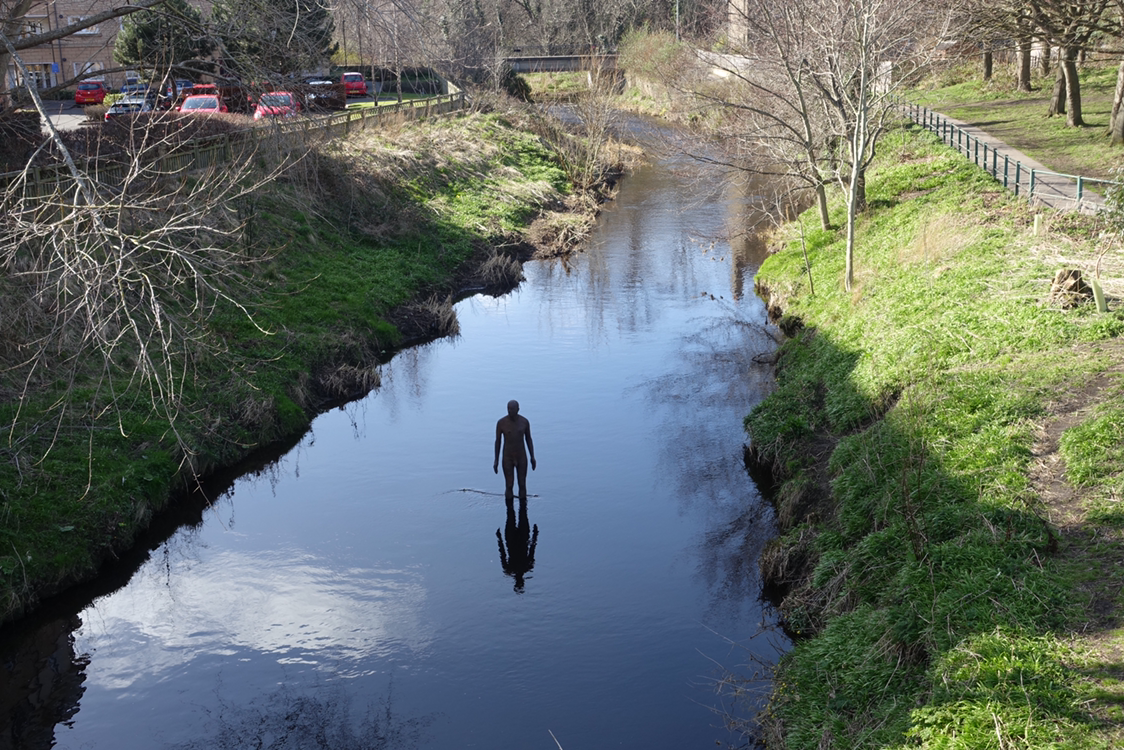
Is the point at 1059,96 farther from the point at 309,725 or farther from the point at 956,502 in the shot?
the point at 309,725

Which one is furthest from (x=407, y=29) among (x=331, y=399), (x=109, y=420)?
(x=331, y=399)

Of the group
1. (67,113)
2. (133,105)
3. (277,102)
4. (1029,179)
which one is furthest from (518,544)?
(67,113)

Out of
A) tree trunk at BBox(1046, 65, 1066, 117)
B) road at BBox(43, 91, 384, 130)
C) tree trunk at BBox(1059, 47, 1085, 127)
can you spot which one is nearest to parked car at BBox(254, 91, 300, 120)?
road at BBox(43, 91, 384, 130)

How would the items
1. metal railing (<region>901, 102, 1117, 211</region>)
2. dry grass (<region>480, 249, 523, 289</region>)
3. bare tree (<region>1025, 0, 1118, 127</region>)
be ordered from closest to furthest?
metal railing (<region>901, 102, 1117, 211</region>)
bare tree (<region>1025, 0, 1118, 127</region>)
dry grass (<region>480, 249, 523, 289</region>)

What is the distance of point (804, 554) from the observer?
12.9 metres

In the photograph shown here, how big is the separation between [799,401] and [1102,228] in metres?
7.03

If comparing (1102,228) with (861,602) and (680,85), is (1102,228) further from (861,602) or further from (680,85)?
(680,85)

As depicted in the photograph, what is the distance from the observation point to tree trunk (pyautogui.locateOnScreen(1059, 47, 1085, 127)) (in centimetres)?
→ 3155

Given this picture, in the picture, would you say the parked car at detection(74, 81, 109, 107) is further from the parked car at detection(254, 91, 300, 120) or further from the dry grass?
the parked car at detection(254, 91, 300, 120)

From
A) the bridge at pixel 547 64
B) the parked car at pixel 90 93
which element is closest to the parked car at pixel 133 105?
the parked car at pixel 90 93

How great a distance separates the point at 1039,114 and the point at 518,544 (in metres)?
32.0

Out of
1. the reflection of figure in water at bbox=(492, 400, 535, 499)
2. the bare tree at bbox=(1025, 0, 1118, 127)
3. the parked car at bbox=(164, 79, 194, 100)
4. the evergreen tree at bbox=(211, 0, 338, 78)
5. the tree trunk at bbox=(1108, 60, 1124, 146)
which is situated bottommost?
the reflection of figure in water at bbox=(492, 400, 535, 499)

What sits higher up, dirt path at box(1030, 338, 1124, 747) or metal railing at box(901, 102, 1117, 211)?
metal railing at box(901, 102, 1117, 211)

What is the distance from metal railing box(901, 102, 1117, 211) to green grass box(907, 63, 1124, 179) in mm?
1325
